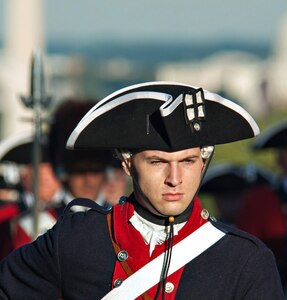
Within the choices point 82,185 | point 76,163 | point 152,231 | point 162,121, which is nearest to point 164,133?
point 162,121

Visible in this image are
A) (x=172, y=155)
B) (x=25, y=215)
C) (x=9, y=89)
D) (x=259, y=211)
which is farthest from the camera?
(x=9, y=89)

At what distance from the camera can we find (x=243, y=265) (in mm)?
5965

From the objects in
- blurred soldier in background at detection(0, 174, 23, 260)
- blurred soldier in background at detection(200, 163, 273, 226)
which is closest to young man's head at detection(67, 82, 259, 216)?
blurred soldier in background at detection(0, 174, 23, 260)

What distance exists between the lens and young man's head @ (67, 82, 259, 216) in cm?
596

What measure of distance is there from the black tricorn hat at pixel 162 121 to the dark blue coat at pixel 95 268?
0.30 m

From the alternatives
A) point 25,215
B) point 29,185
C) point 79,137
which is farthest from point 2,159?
point 79,137

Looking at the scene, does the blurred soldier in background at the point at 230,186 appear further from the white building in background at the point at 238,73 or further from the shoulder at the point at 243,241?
the white building in background at the point at 238,73

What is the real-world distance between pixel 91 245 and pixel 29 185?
5.33 metres

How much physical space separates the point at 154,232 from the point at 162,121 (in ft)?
1.29

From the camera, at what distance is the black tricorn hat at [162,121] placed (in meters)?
5.99

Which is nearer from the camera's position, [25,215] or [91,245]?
[91,245]

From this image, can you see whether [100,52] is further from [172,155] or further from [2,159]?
[172,155]

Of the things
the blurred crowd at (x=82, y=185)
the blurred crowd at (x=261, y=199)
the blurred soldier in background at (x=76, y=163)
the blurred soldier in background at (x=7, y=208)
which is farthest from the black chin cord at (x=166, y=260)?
the blurred crowd at (x=261, y=199)

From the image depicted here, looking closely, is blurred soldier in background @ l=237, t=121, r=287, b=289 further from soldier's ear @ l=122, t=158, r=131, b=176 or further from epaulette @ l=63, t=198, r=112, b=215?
soldier's ear @ l=122, t=158, r=131, b=176
